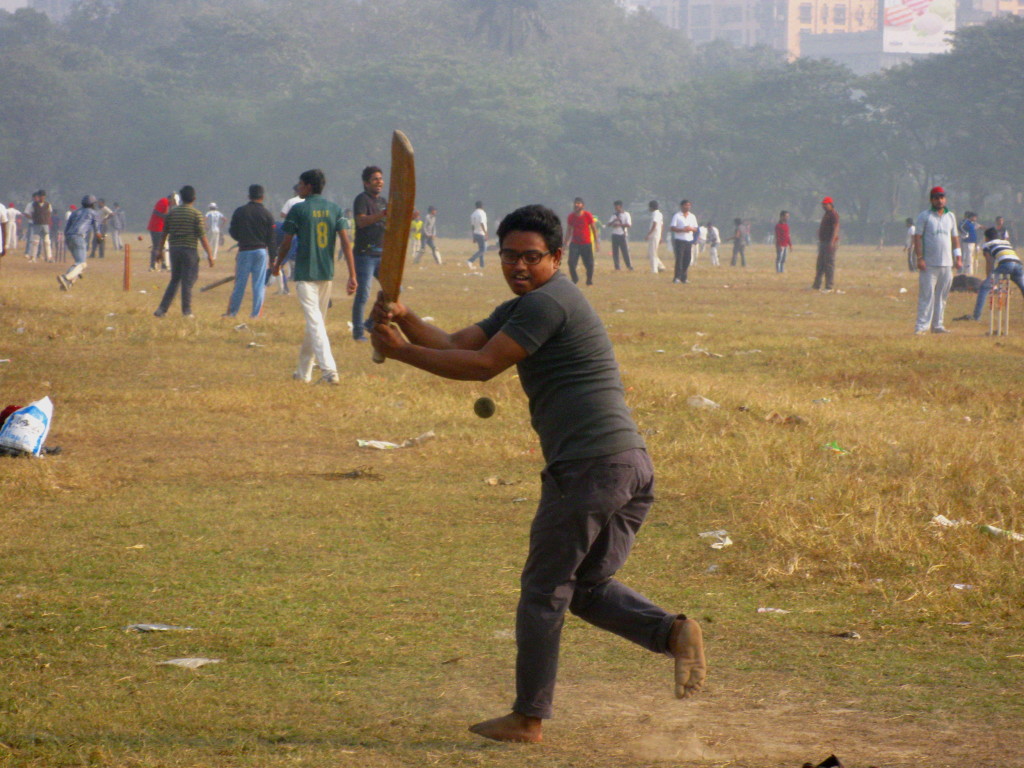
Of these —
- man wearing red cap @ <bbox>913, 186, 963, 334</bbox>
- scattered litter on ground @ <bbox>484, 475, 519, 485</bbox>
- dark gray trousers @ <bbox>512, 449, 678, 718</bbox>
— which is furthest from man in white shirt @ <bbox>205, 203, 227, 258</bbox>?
dark gray trousers @ <bbox>512, 449, 678, 718</bbox>

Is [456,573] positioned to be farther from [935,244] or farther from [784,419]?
[935,244]

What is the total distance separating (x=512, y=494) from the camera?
766 cm

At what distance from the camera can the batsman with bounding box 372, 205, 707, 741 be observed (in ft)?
12.5

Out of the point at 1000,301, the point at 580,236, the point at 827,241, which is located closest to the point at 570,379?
the point at 1000,301

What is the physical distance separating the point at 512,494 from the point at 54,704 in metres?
3.89

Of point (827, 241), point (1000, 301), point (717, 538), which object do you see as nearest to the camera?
point (717, 538)

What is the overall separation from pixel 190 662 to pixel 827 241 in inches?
864

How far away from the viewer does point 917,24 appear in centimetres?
13525

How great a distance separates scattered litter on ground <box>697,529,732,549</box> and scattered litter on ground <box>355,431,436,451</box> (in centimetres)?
291

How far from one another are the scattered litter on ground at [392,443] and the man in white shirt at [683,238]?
62.1 ft

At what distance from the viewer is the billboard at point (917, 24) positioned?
436ft

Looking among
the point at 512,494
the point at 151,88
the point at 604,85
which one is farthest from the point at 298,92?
the point at 512,494

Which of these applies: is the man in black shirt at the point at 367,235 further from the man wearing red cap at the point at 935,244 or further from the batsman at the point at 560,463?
the batsman at the point at 560,463

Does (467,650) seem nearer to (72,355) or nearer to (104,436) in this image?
(104,436)
